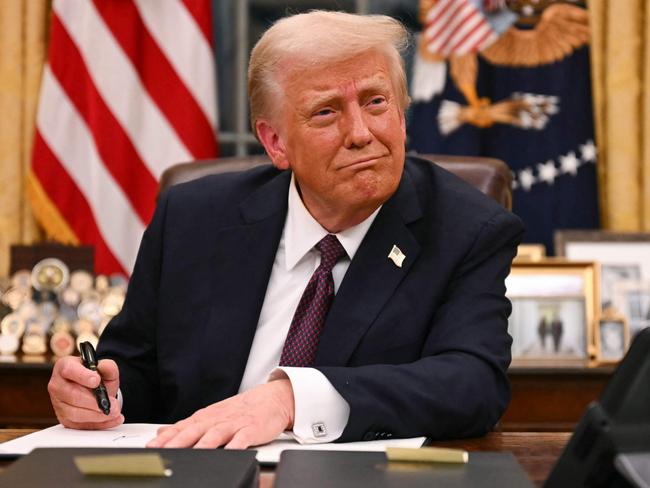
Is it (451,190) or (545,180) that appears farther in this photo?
(545,180)

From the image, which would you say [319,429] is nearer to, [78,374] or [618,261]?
[78,374]

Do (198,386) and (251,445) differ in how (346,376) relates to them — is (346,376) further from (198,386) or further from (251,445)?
(198,386)

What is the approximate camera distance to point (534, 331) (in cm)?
369

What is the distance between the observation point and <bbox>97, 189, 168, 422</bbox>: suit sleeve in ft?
7.71

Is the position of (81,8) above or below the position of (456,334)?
above

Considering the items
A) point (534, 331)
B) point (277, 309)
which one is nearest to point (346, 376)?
point (277, 309)

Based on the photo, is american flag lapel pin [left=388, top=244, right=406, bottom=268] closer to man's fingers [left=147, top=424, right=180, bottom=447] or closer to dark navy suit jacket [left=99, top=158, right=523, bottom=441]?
dark navy suit jacket [left=99, top=158, right=523, bottom=441]

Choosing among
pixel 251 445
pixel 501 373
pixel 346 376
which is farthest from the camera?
pixel 501 373

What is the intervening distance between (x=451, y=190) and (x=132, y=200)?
2199 millimetres

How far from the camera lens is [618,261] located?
12.9 feet

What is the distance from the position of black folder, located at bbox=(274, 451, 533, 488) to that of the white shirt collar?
0.93m

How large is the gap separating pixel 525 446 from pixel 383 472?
0.48 meters

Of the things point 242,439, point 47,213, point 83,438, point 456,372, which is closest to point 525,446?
point 456,372

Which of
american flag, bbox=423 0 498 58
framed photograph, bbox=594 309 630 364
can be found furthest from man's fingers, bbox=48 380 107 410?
american flag, bbox=423 0 498 58
